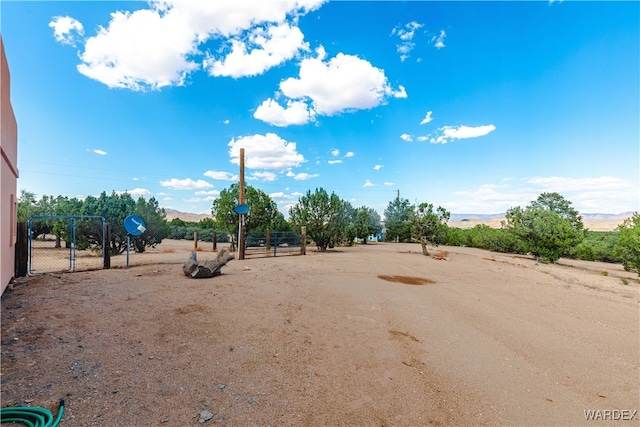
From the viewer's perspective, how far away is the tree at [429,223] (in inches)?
779

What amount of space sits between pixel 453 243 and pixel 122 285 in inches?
1265

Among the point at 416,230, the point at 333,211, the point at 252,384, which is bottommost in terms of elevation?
the point at 252,384

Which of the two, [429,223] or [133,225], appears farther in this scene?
[429,223]

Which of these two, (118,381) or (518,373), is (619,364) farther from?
(118,381)

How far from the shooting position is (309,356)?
13.3 feet

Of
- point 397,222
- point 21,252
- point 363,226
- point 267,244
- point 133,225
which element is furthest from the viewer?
point 397,222

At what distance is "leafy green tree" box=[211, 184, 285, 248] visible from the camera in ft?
60.8

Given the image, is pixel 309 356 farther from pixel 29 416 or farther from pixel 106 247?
pixel 106 247

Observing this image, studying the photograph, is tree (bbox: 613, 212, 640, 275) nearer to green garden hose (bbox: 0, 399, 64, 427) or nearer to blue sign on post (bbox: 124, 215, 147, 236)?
green garden hose (bbox: 0, 399, 64, 427)

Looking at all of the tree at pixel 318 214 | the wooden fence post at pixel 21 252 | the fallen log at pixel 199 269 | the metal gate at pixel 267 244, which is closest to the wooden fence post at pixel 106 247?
the wooden fence post at pixel 21 252

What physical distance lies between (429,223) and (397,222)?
17.9m

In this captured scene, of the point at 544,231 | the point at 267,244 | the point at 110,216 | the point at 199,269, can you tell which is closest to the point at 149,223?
the point at 110,216

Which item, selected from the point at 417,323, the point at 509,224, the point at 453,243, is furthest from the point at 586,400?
the point at 453,243

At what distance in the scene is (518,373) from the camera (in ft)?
12.4
